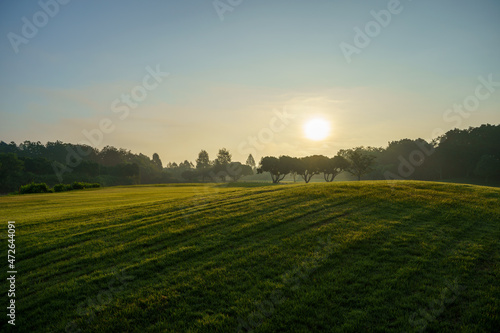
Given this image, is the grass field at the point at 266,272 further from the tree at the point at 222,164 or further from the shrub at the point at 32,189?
the tree at the point at 222,164

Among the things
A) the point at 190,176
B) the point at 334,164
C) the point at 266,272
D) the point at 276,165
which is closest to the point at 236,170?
the point at 190,176

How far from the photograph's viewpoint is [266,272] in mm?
8680

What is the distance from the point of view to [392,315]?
6.49 m

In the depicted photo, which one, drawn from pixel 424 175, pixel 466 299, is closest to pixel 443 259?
pixel 466 299

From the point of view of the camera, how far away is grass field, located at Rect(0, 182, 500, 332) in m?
6.49

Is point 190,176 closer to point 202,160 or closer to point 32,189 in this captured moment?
point 202,160

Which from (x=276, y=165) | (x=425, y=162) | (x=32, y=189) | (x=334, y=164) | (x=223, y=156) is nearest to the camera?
(x=32, y=189)

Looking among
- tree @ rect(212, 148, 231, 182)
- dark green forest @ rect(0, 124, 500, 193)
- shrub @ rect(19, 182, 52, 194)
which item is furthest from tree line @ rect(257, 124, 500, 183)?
shrub @ rect(19, 182, 52, 194)

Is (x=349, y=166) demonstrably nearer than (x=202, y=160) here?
Yes

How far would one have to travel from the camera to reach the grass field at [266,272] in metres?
6.49

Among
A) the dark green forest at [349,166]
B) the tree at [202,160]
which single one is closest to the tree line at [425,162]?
the dark green forest at [349,166]

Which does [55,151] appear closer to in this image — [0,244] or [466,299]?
[0,244]

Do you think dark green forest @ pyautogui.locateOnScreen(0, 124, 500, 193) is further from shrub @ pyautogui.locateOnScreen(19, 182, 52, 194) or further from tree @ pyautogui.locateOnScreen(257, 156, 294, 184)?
shrub @ pyautogui.locateOnScreen(19, 182, 52, 194)

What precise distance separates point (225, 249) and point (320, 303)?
4.99 meters
